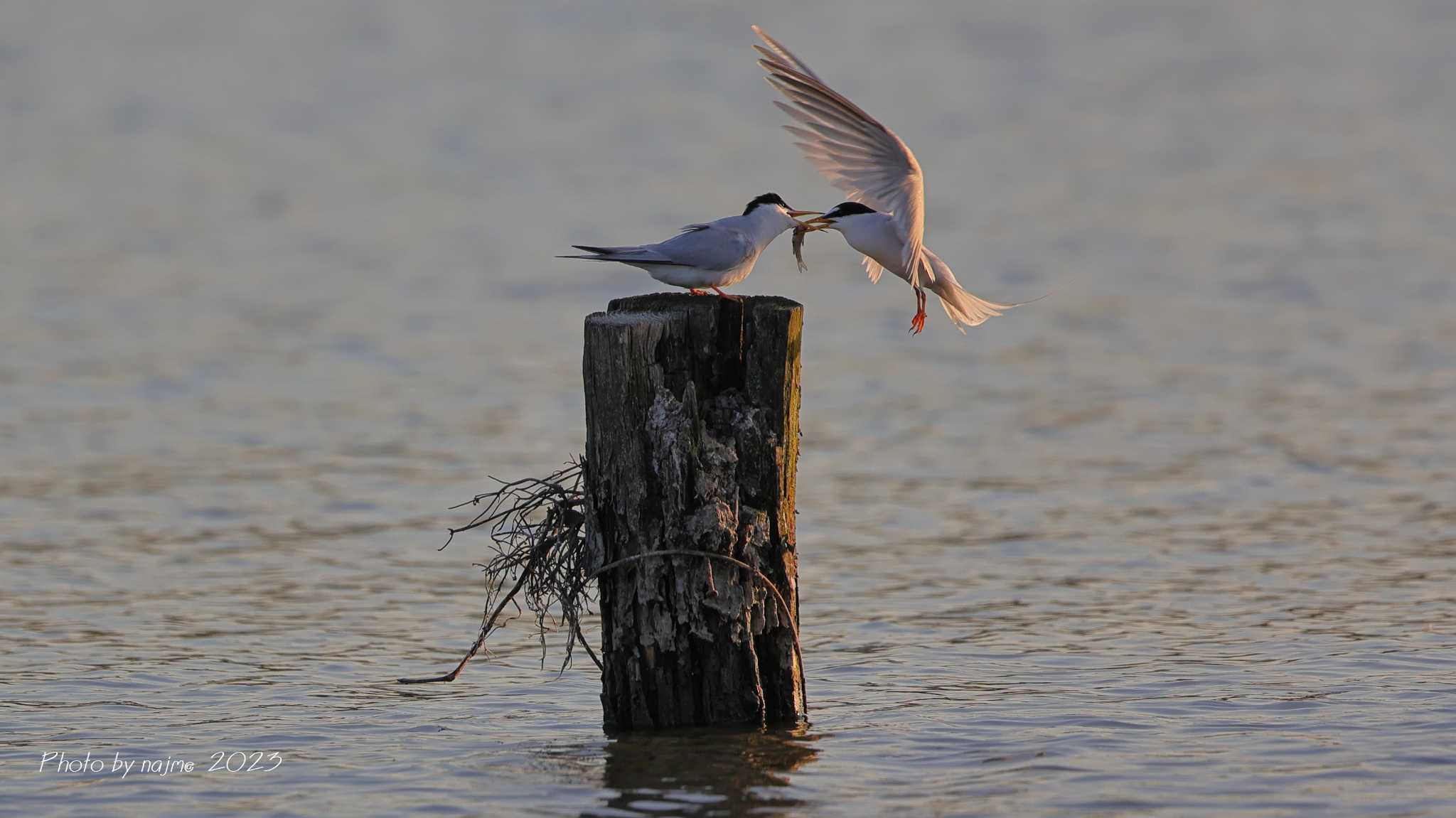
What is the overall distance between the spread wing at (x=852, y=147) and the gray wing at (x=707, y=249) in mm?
1136

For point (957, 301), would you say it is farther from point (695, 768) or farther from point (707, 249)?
point (695, 768)

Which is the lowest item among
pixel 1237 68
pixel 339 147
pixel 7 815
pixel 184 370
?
pixel 7 815

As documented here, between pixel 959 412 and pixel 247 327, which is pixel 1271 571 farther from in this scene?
pixel 247 327

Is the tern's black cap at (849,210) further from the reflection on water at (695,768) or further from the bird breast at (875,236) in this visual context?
the reflection on water at (695,768)

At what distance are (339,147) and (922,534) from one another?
18.8m

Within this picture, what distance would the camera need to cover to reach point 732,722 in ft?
22.5

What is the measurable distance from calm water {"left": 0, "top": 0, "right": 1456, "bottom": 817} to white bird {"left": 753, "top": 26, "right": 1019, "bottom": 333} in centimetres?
179

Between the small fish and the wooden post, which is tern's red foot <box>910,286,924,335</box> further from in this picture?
the wooden post

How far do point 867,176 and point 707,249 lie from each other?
5.11ft

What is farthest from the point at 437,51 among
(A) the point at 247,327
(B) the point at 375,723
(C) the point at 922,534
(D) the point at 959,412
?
(B) the point at 375,723

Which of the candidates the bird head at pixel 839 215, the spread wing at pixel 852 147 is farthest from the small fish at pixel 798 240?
the spread wing at pixel 852 147

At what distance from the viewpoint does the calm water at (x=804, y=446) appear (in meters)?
7.03

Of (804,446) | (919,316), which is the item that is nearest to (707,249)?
(919,316)

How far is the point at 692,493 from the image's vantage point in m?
6.61
